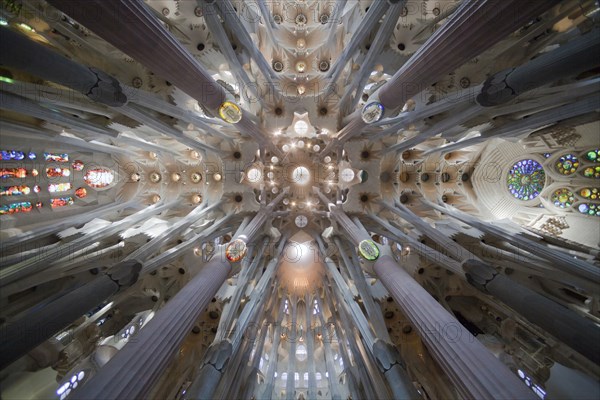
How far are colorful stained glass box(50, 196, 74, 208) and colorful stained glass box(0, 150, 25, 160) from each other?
247 centimetres

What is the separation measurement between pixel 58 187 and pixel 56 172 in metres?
0.81

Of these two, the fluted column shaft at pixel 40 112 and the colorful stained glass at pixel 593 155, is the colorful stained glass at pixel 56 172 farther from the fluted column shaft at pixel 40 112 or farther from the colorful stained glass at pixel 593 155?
the colorful stained glass at pixel 593 155

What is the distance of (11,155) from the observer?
36.4ft

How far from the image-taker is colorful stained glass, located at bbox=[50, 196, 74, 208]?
42.3 feet

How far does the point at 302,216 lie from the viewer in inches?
667

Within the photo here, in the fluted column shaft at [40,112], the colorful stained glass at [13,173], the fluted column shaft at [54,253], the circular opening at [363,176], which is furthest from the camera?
the circular opening at [363,176]

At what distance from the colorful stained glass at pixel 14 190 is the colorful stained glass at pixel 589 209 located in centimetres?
2788

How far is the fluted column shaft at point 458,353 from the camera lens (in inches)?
181

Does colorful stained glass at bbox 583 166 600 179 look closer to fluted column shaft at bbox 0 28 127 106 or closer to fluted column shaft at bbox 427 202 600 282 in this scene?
fluted column shaft at bbox 427 202 600 282

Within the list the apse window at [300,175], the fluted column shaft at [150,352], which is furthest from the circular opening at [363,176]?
the fluted column shaft at [150,352]

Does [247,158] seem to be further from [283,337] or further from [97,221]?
[283,337]

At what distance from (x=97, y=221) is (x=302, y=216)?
11222 mm

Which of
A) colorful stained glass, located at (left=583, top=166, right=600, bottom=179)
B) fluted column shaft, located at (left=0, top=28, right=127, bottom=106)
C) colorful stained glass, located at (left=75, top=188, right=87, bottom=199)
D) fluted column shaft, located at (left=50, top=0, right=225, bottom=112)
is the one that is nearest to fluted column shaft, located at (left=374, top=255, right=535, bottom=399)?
fluted column shaft, located at (left=50, top=0, right=225, bottom=112)

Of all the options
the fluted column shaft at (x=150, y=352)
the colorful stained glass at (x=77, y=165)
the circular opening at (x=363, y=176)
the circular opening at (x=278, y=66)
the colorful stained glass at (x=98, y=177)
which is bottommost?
the fluted column shaft at (x=150, y=352)
